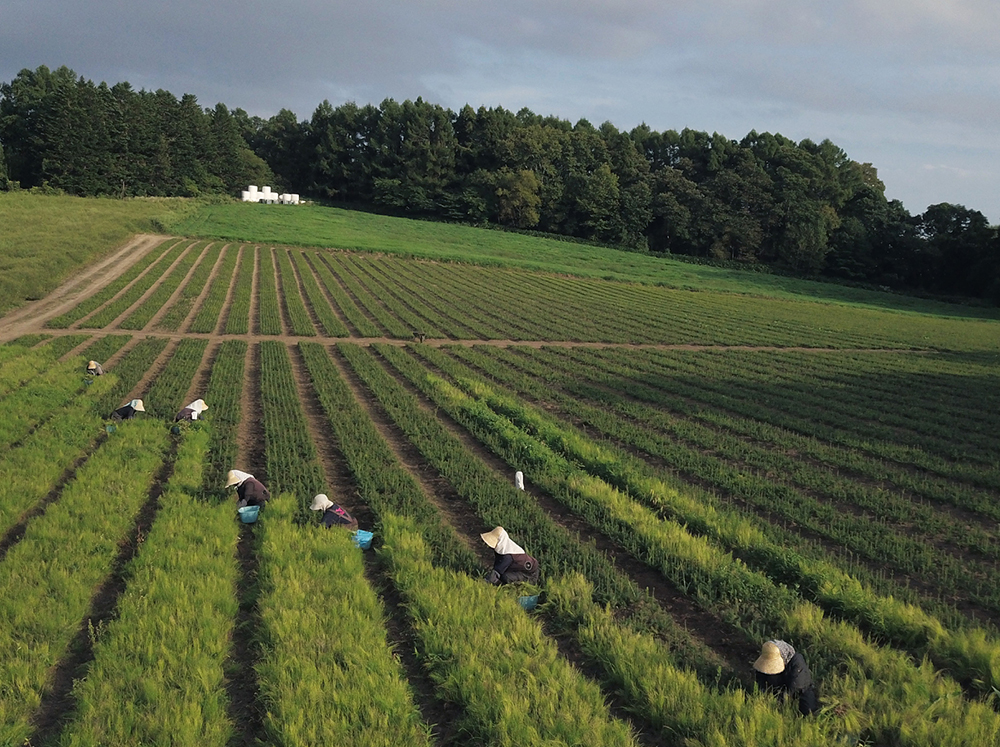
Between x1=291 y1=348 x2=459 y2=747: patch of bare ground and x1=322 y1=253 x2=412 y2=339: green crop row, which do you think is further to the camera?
x1=322 y1=253 x2=412 y2=339: green crop row

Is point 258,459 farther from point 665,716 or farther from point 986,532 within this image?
point 986,532

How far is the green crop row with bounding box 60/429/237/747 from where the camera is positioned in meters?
5.66

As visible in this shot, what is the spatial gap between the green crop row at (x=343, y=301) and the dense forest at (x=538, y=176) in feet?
160

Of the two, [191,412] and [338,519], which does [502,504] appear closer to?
[338,519]

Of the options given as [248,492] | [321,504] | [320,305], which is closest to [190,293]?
[320,305]

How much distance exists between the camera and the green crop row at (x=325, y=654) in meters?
5.73

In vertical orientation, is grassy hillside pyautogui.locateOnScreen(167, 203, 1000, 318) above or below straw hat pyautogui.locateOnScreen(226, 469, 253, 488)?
above

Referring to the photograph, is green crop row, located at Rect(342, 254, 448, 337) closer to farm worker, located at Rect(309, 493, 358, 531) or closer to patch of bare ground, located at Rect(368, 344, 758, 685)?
patch of bare ground, located at Rect(368, 344, 758, 685)

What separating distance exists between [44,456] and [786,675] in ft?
41.8

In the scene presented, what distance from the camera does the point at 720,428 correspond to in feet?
55.6

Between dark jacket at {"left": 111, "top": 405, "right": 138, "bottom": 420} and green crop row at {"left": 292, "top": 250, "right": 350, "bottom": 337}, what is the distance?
12921 mm

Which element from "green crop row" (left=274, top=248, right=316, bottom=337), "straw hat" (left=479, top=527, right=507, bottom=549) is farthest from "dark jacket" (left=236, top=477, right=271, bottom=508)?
"green crop row" (left=274, top=248, right=316, bottom=337)

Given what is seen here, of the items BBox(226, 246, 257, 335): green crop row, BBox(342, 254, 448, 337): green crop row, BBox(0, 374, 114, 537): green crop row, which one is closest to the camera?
BBox(0, 374, 114, 537): green crop row

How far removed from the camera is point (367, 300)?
36.8 metres
